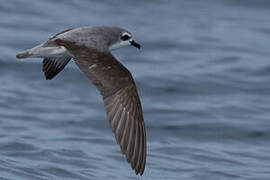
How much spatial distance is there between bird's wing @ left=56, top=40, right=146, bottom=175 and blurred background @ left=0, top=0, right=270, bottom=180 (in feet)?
4.63

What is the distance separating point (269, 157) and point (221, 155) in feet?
2.14

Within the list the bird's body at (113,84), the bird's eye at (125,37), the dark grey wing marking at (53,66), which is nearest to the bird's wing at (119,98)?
the bird's body at (113,84)

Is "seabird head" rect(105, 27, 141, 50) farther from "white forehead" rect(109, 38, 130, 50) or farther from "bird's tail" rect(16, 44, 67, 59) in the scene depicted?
"bird's tail" rect(16, 44, 67, 59)

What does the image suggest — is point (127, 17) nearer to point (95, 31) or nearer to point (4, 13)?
point (4, 13)

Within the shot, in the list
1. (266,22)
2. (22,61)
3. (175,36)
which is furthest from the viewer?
(266,22)

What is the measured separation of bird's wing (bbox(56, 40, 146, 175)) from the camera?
8266 mm

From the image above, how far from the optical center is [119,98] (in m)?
8.40

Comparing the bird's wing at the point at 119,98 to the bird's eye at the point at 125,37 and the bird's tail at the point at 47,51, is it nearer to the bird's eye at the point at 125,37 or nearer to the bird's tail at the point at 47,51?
the bird's tail at the point at 47,51

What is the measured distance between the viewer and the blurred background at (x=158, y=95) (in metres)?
10.2

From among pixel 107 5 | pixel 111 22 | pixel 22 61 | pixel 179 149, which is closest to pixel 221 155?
pixel 179 149

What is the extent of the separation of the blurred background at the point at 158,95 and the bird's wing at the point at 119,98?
141 cm

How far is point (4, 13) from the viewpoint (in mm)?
15312

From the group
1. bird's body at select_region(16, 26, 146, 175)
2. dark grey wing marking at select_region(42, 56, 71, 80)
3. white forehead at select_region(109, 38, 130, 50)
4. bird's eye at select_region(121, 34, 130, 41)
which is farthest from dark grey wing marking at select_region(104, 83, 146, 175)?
dark grey wing marking at select_region(42, 56, 71, 80)

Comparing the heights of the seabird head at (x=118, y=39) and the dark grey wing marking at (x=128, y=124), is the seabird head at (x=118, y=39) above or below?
above
